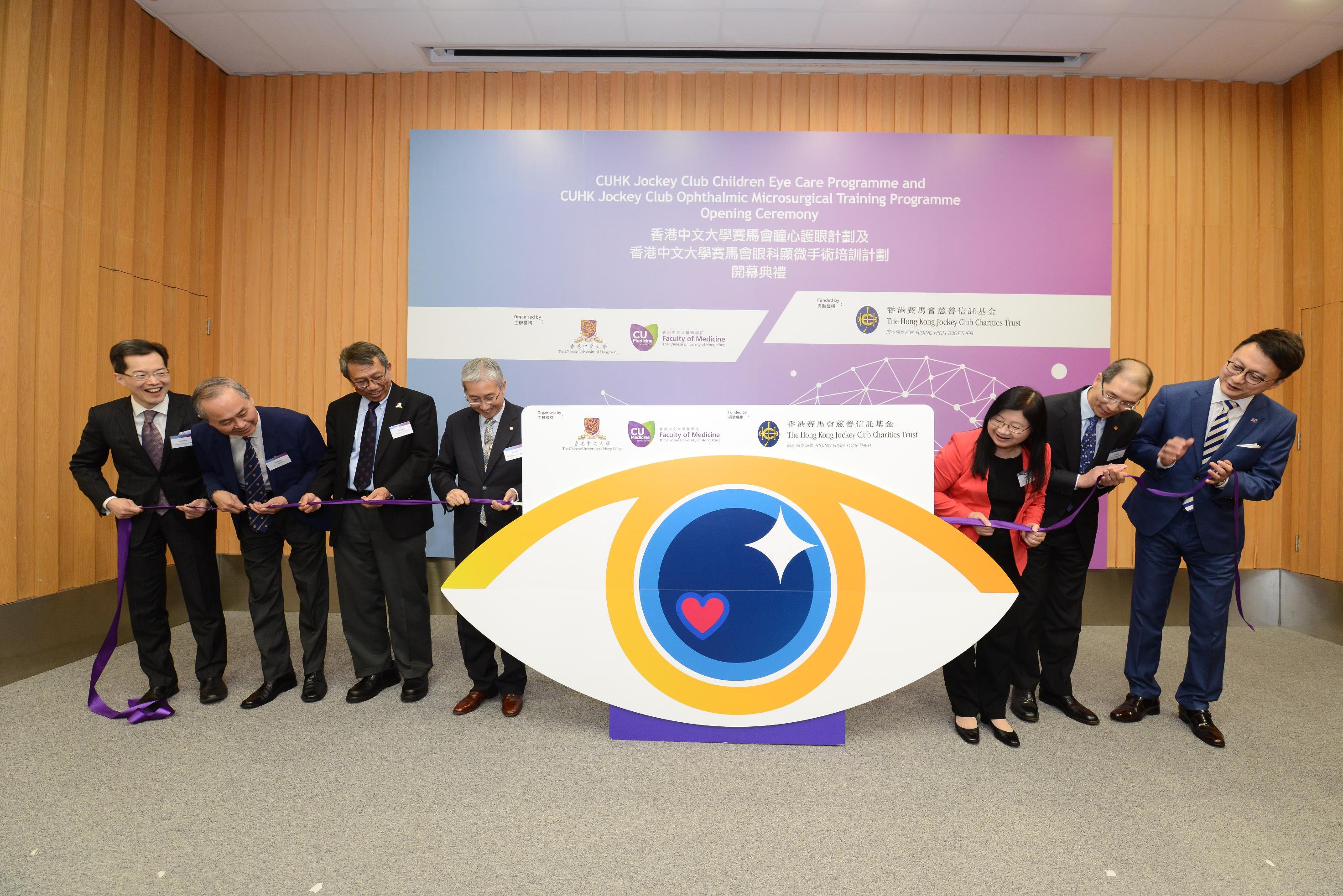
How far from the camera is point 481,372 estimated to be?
2.69 m

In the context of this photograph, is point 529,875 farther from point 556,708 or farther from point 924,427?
point 924,427

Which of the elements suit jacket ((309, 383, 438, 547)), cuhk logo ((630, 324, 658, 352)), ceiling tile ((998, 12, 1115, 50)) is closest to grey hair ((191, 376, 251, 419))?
suit jacket ((309, 383, 438, 547))

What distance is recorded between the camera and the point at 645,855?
179 cm

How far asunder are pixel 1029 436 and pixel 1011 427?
3.9 inches

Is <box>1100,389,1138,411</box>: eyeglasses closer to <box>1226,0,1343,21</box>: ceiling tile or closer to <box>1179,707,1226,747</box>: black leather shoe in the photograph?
<box>1179,707,1226,747</box>: black leather shoe

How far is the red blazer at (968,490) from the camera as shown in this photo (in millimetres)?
2439

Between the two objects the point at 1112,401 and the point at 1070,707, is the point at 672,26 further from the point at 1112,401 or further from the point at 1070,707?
the point at 1070,707

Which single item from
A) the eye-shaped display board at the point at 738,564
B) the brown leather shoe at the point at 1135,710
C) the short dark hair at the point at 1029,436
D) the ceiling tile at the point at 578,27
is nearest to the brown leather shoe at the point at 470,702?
the eye-shaped display board at the point at 738,564

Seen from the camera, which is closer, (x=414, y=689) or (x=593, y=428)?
(x=593, y=428)

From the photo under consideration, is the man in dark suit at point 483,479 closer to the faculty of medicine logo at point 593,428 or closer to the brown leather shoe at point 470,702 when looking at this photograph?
the brown leather shoe at point 470,702

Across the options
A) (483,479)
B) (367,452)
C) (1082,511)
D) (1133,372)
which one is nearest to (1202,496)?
(1082,511)

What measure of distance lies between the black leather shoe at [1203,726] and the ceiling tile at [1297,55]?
415cm

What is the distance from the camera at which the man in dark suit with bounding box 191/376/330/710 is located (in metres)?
2.76

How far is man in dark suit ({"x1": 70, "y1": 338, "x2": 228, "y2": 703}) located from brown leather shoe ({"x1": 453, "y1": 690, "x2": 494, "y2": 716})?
110cm
